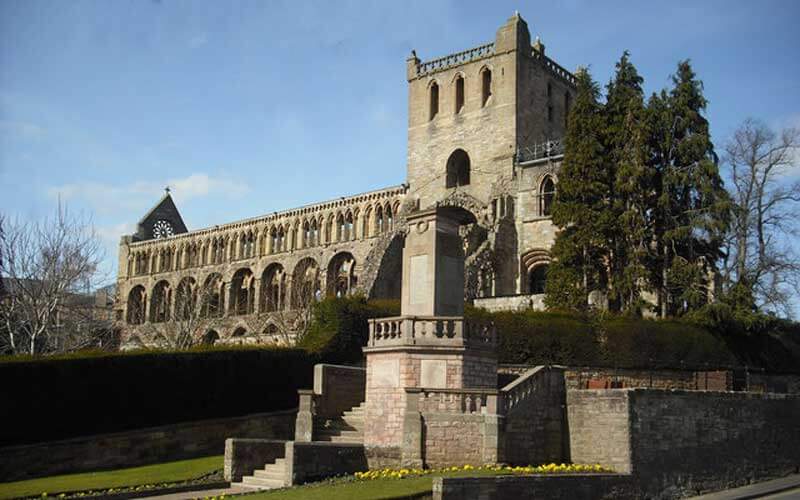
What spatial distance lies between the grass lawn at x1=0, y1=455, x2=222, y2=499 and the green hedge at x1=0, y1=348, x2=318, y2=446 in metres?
1.95

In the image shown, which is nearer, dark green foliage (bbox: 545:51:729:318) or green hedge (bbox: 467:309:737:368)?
green hedge (bbox: 467:309:737:368)

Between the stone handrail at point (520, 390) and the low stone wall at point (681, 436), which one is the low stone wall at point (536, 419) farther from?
A: the low stone wall at point (681, 436)

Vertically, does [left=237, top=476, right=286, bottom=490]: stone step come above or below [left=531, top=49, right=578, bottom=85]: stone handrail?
below

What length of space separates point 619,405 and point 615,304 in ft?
48.6

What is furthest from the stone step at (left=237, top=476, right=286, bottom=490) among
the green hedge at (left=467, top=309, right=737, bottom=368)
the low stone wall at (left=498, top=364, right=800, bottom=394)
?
the green hedge at (left=467, top=309, right=737, bottom=368)

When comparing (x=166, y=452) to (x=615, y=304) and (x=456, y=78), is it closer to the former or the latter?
(x=615, y=304)

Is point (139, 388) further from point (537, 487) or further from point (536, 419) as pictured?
point (537, 487)

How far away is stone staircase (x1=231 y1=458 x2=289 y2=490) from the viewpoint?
22.0 meters

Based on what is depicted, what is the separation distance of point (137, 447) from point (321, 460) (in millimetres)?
8652

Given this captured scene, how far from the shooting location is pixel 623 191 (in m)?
36.6

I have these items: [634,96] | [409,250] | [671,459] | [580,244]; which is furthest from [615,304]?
[409,250]

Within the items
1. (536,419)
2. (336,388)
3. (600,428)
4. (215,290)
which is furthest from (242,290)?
(600,428)

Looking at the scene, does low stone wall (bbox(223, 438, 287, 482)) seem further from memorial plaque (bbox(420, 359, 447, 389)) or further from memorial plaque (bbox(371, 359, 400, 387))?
memorial plaque (bbox(420, 359, 447, 389))

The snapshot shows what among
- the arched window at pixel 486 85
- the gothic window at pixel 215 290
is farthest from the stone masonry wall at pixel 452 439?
the gothic window at pixel 215 290
